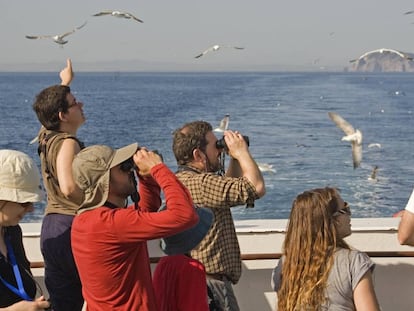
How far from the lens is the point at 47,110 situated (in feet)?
8.81

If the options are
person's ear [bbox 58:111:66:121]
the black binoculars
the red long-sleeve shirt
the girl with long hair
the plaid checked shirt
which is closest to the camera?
the red long-sleeve shirt

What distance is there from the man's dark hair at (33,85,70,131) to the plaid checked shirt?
57 cm

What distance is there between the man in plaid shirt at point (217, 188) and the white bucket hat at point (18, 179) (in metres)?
0.54

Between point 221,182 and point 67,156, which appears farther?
point 67,156

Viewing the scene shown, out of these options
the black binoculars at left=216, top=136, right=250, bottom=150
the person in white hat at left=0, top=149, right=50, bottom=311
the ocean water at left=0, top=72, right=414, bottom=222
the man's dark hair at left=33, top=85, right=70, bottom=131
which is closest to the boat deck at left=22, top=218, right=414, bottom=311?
the man's dark hair at left=33, top=85, right=70, bottom=131

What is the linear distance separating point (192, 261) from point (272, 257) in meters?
0.96

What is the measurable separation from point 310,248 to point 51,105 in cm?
114

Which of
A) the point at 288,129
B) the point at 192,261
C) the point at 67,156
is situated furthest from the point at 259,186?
the point at 288,129

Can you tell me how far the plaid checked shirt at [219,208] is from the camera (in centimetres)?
227

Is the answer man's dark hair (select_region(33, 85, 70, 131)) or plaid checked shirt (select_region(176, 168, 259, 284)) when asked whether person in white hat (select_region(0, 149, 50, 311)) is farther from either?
man's dark hair (select_region(33, 85, 70, 131))

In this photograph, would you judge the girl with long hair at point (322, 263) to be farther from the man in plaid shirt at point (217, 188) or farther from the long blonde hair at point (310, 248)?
the man in plaid shirt at point (217, 188)

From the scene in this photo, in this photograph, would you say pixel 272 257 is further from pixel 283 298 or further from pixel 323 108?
pixel 323 108

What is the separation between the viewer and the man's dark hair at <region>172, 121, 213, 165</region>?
239 centimetres

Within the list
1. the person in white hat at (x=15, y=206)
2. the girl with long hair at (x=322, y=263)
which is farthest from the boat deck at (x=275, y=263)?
the person in white hat at (x=15, y=206)
